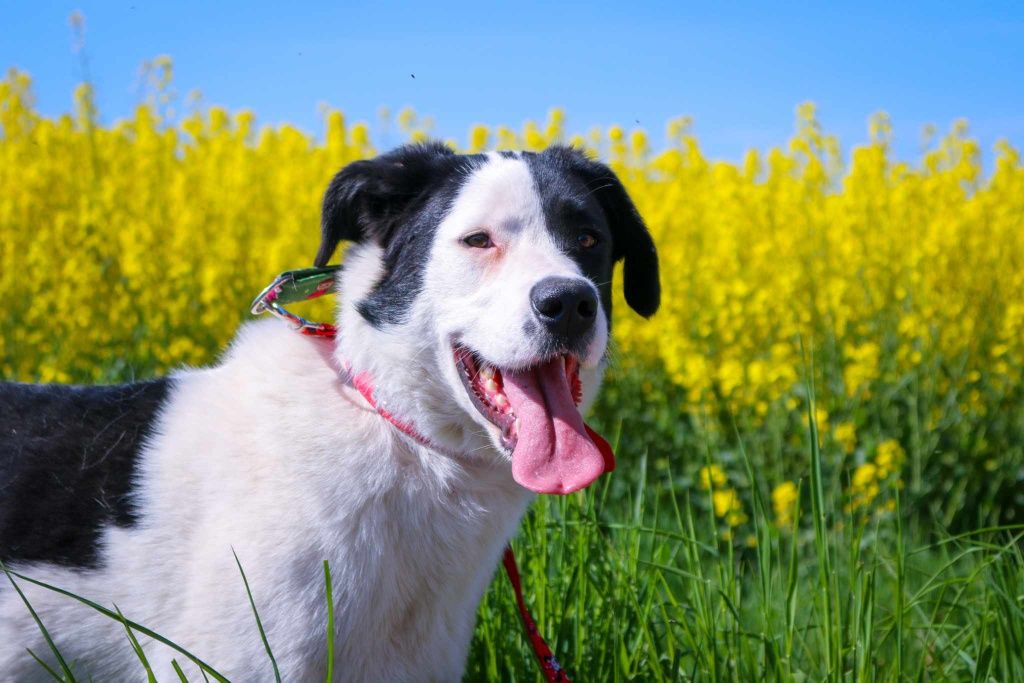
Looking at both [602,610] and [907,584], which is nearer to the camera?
[602,610]

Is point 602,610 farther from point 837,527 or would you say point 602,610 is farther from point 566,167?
point 837,527

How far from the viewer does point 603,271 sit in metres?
2.54

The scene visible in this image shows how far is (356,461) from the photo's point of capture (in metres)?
2.25

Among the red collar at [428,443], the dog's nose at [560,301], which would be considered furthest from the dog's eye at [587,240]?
the red collar at [428,443]

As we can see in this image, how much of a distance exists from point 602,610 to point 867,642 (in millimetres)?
753

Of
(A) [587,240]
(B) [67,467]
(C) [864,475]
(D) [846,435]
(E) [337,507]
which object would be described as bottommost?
(C) [864,475]

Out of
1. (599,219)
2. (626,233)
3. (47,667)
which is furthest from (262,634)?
(626,233)

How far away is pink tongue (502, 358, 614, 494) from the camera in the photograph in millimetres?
2209

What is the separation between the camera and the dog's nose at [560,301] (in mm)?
2154

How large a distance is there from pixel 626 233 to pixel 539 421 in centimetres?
74

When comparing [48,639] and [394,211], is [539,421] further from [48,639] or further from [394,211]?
[48,639]

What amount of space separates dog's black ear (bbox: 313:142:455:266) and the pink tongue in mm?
517

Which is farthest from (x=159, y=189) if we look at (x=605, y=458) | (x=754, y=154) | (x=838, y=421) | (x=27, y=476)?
(x=605, y=458)

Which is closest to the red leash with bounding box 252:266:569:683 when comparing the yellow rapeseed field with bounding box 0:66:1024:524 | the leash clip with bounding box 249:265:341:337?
the leash clip with bounding box 249:265:341:337
